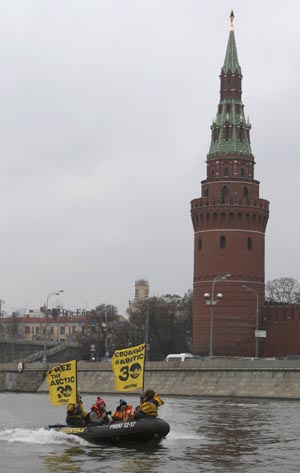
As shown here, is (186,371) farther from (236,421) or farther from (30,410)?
(236,421)

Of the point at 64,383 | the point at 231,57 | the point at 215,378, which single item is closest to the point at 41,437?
the point at 64,383

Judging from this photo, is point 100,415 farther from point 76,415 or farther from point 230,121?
point 230,121

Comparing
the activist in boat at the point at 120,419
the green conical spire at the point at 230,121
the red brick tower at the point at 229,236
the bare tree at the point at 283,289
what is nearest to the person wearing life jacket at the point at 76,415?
Result: the activist in boat at the point at 120,419

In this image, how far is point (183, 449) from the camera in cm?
3669

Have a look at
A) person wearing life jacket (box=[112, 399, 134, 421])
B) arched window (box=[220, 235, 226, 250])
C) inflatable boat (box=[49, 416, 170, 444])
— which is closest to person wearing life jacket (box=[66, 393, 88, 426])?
inflatable boat (box=[49, 416, 170, 444])

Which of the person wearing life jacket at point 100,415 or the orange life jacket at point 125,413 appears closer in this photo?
the orange life jacket at point 125,413

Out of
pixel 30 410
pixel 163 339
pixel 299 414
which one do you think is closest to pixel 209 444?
pixel 299 414

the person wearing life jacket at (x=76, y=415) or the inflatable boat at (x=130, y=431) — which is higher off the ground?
the person wearing life jacket at (x=76, y=415)

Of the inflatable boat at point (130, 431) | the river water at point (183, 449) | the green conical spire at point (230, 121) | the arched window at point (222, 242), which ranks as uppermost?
the green conical spire at point (230, 121)

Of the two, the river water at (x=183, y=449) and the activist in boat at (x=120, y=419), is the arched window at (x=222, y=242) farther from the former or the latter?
the activist in boat at (x=120, y=419)

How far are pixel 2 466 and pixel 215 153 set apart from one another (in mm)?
81307

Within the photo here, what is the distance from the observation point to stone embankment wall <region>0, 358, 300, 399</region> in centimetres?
7581

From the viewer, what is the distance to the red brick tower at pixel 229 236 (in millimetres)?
105938

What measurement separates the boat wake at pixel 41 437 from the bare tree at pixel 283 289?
120 meters
